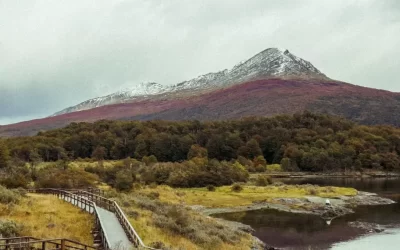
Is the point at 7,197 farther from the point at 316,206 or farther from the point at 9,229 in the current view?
the point at 316,206

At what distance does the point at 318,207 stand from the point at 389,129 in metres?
115

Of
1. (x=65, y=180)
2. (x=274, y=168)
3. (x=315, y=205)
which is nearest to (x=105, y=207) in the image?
(x=65, y=180)

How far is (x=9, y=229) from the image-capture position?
969 inches

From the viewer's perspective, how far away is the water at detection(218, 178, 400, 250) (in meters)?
39.9

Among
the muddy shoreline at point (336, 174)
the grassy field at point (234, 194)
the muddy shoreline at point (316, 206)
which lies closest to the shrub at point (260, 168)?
the muddy shoreline at point (336, 174)

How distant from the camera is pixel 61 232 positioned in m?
27.5

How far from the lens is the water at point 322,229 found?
3994 cm

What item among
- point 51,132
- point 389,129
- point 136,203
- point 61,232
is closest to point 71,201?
point 136,203

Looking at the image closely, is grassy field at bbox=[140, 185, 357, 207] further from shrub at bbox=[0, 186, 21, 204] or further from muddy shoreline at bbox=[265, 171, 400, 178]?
muddy shoreline at bbox=[265, 171, 400, 178]

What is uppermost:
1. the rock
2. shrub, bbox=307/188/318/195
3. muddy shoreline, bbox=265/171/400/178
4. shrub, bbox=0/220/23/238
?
shrub, bbox=0/220/23/238

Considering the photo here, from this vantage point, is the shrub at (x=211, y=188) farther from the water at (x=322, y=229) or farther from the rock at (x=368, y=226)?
the rock at (x=368, y=226)

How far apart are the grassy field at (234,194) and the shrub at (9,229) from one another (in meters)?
36.8

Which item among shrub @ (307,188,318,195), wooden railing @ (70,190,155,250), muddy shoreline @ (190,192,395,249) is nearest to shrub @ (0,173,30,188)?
wooden railing @ (70,190,155,250)

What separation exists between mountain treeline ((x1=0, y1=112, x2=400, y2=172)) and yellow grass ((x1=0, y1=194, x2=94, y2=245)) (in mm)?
83105
